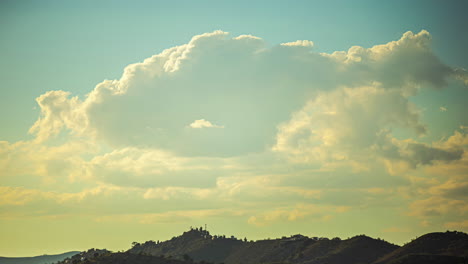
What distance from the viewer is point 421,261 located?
185000 millimetres

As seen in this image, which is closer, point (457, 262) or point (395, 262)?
point (457, 262)

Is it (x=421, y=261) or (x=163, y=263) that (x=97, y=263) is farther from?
(x=421, y=261)

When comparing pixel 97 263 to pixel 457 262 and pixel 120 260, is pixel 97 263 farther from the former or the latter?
pixel 457 262

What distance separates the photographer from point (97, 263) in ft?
646

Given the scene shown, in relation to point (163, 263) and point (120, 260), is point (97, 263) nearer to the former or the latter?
point (120, 260)

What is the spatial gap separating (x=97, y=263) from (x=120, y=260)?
811 cm

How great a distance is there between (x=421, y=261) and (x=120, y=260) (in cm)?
10459

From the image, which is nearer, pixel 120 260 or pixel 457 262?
pixel 457 262

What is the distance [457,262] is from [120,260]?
115 meters

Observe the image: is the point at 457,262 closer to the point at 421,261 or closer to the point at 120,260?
the point at 421,261

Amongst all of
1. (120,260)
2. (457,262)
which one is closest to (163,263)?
(120,260)

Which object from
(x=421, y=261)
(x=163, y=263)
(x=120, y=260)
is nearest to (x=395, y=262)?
(x=421, y=261)

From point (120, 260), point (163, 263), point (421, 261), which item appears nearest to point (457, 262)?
point (421, 261)

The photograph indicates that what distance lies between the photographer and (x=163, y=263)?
19950 centimetres
